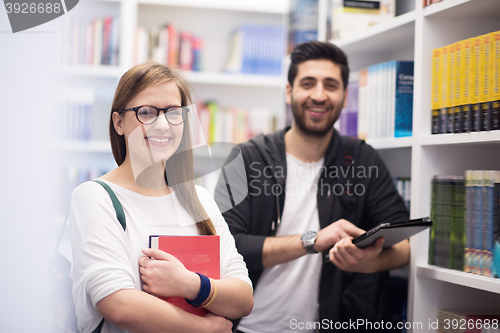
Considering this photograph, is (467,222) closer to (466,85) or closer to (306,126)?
(466,85)

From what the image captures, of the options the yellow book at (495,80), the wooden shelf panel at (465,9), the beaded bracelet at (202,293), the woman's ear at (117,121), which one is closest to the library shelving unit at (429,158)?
the wooden shelf panel at (465,9)

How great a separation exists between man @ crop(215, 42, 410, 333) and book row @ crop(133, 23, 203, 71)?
3.96 feet

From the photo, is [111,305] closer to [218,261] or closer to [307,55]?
[218,261]

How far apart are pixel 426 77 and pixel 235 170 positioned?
0.80 m

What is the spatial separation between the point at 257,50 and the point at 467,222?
1907 millimetres

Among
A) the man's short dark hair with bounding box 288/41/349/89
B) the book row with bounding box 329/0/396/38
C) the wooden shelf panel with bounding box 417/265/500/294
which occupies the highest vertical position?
the book row with bounding box 329/0/396/38

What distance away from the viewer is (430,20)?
4.85 feet

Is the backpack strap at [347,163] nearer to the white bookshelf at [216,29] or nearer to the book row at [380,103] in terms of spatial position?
the book row at [380,103]

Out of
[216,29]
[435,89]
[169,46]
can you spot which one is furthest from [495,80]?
[216,29]

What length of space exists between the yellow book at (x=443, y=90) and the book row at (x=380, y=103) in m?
0.20

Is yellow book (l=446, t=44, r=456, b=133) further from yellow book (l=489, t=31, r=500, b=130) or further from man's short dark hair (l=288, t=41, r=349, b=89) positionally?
man's short dark hair (l=288, t=41, r=349, b=89)

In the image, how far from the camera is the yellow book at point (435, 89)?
1.44 metres

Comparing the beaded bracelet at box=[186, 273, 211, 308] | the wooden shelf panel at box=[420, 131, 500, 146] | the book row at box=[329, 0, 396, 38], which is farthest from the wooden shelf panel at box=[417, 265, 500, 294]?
the book row at box=[329, 0, 396, 38]

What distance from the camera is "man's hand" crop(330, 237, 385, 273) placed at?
→ 129cm
